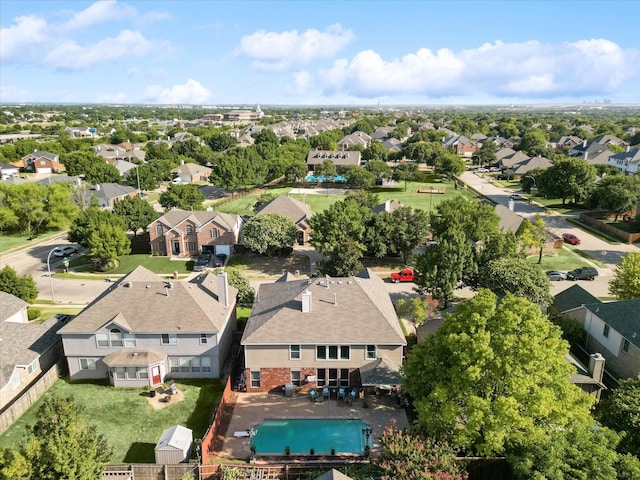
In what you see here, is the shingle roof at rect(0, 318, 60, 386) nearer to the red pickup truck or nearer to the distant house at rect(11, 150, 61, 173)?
the red pickup truck

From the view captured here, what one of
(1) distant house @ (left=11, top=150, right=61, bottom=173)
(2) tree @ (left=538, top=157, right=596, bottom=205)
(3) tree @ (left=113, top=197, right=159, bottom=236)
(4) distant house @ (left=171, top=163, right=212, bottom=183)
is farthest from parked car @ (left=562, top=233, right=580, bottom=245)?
(1) distant house @ (left=11, top=150, right=61, bottom=173)

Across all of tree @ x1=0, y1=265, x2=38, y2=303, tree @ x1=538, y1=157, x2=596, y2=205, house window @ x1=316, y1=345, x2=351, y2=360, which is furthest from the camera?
tree @ x1=538, y1=157, x2=596, y2=205

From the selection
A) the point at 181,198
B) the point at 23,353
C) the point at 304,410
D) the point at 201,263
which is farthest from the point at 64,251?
the point at 304,410

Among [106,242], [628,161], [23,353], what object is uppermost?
[628,161]

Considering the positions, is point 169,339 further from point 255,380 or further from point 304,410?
point 304,410

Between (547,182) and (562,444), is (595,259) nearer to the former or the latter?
(547,182)

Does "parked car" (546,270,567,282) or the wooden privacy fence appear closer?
the wooden privacy fence
